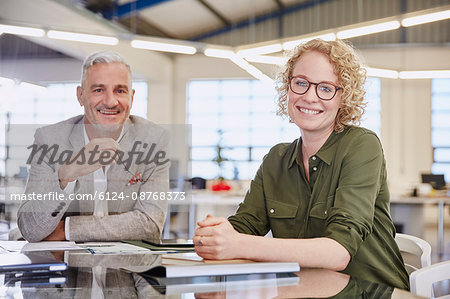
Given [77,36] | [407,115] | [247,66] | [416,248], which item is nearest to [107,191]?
[416,248]

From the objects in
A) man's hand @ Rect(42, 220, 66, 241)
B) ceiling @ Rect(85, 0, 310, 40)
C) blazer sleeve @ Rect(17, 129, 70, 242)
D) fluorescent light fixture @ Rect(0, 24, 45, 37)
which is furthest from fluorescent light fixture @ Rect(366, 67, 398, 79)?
man's hand @ Rect(42, 220, 66, 241)

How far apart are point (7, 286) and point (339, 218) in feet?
2.76

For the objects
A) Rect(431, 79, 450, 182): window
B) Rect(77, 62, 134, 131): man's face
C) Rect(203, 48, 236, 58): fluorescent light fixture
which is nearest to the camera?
Rect(77, 62, 134, 131): man's face

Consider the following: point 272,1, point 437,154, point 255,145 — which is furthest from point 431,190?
point 272,1

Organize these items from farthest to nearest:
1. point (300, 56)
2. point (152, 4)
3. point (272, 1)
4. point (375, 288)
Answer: point (272, 1), point (152, 4), point (300, 56), point (375, 288)

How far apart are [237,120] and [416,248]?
37.1 ft

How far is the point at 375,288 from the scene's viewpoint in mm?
1061

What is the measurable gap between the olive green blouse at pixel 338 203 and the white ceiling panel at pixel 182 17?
10069 millimetres

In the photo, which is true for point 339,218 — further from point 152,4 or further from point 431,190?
point 152,4

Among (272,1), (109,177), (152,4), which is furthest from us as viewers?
(272,1)

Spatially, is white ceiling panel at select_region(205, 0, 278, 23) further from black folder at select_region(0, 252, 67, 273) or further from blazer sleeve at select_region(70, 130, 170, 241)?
black folder at select_region(0, 252, 67, 273)

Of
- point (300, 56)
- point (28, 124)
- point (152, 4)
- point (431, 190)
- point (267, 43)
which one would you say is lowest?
point (431, 190)

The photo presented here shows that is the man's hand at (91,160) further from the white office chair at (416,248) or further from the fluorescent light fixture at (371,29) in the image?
the fluorescent light fixture at (371,29)

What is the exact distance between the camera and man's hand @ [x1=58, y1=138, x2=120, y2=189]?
6.30ft
